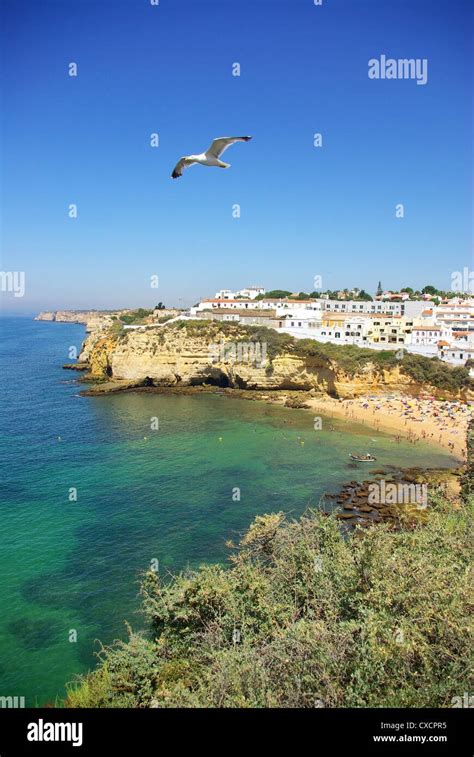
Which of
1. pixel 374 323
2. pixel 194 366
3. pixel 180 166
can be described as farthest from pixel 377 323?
pixel 180 166

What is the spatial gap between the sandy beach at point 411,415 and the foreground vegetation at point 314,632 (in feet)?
73.1

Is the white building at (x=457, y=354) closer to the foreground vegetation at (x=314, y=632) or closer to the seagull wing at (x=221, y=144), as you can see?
the foreground vegetation at (x=314, y=632)

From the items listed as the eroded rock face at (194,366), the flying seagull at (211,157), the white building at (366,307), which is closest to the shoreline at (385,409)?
the eroded rock face at (194,366)

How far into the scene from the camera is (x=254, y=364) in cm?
5134

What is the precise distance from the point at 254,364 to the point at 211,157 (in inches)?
1651

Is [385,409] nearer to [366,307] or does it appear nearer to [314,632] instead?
[366,307]

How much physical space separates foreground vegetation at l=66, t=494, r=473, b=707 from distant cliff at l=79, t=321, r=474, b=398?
3316 centimetres

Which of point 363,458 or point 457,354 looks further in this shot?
point 457,354

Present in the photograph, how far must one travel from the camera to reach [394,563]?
35.4ft

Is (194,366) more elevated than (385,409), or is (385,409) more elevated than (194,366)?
(194,366)

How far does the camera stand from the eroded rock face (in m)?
50.2
